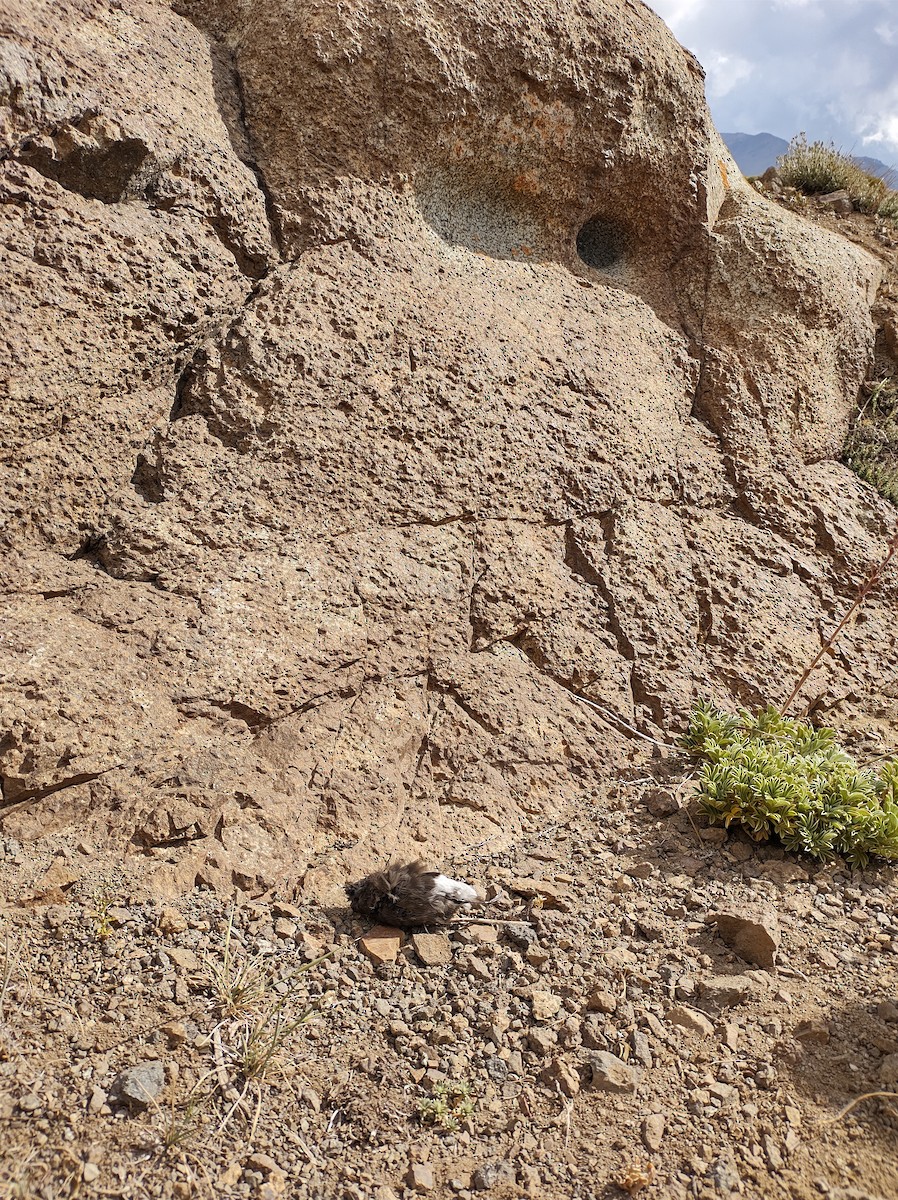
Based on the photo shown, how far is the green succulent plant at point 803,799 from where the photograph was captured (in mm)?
2994

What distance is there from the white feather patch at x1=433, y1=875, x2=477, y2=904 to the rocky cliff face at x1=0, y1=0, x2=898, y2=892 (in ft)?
1.05

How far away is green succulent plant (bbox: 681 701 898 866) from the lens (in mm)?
2994

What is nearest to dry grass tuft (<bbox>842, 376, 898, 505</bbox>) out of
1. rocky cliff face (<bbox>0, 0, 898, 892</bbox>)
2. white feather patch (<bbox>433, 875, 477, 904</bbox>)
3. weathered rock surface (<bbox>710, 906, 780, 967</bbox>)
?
rocky cliff face (<bbox>0, 0, 898, 892</bbox>)

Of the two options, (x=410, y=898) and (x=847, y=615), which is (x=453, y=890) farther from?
(x=847, y=615)

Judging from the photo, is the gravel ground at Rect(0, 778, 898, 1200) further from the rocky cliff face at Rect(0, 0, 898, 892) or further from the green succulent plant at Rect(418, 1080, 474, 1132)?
the rocky cliff face at Rect(0, 0, 898, 892)

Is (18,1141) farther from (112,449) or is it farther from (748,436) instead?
(748,436)

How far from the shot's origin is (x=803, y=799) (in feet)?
9.86

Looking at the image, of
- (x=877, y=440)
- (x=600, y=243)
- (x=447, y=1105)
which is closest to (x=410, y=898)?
(x=447, y=1105)

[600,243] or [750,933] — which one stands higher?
[600,243]

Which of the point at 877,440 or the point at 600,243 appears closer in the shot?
the point at 600,243

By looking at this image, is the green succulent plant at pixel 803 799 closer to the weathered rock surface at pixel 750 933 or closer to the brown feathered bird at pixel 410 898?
the weathered rock surface at pixel 750 933

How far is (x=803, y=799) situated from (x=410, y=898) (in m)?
1.45

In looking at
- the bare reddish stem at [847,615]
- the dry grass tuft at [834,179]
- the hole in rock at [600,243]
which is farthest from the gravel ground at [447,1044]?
the dry grass tuft at [834,179]

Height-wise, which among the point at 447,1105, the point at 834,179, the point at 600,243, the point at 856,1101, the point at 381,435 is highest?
the point at 834,179
